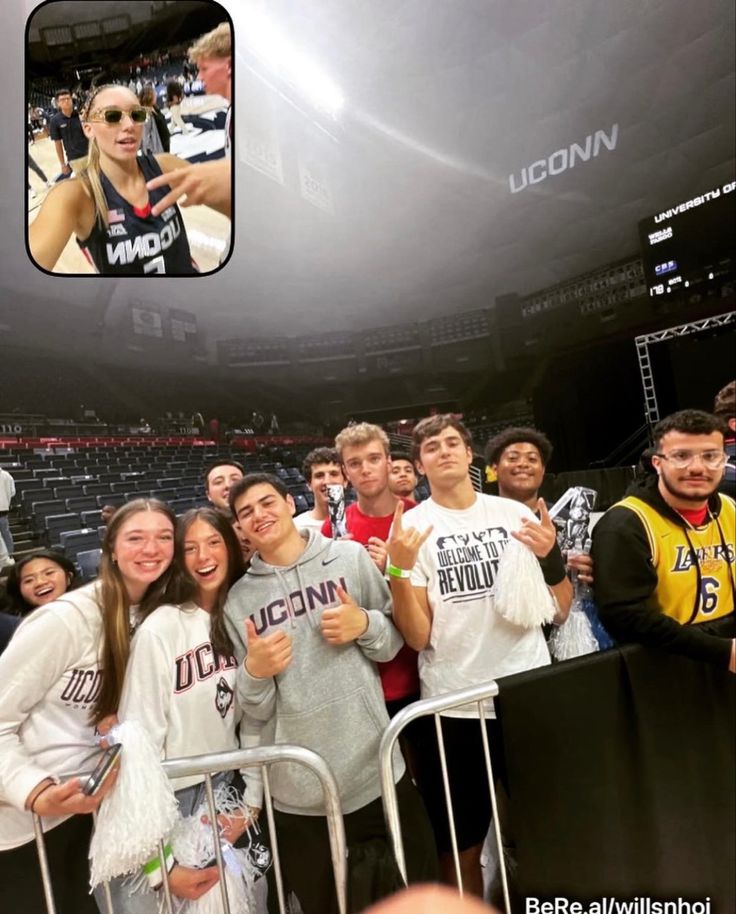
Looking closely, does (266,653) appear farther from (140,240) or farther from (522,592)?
(140,240)

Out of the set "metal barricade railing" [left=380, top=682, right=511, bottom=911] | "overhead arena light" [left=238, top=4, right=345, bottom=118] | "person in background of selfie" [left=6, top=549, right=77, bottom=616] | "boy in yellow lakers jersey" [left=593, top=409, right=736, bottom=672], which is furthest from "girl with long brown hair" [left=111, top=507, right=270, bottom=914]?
"overhead arena light" [left=238, top=4, right=345, bottom=118]

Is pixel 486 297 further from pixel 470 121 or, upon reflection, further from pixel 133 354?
pixel 133 354

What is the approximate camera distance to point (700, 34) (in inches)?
74.3

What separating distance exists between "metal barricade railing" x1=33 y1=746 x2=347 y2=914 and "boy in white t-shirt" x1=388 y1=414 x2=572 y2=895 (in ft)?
1.19

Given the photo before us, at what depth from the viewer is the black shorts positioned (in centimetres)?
159

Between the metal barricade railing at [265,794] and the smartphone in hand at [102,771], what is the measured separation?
0.12 metres

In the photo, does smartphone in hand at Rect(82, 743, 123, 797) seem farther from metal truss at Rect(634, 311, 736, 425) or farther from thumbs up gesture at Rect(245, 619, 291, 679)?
metal truss at Rect(634, 311, 736, 425)

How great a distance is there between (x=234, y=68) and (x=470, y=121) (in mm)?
792

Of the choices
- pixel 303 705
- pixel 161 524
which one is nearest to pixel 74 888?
pixel 303 705

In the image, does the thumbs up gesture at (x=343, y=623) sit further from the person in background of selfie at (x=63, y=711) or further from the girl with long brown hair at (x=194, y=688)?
the person in background of selfie at (x=63, y=711)

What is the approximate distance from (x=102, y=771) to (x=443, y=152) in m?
2.05

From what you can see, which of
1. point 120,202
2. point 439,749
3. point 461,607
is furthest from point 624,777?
point 120,202

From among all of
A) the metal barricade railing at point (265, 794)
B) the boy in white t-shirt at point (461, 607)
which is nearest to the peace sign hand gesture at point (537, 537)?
the boy in white t-shirt at point (461, 607)

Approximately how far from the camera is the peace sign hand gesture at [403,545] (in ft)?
4.83
